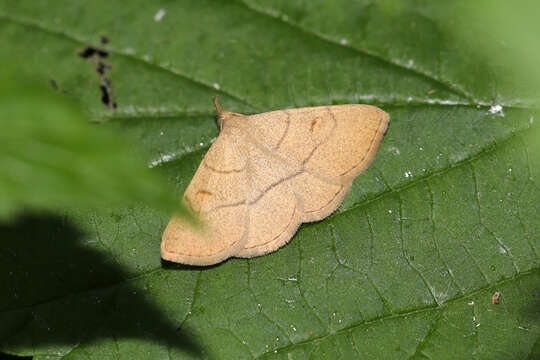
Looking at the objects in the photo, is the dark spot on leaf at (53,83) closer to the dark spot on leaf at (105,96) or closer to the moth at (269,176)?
the dark spot on leaf at (105,96)

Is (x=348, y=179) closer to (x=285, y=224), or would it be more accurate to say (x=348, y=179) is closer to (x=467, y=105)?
(x=285, y=224)

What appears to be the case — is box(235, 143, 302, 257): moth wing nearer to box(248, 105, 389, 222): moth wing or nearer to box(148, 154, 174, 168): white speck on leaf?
box(248, 105, 389, 222): moth wing

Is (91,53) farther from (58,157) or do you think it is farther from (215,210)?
(58,157)

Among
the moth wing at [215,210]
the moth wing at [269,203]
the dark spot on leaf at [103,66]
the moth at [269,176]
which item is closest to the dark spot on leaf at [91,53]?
the dark spot on leaf at [103,66]

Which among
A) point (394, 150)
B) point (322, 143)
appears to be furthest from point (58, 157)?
point (394, 150)

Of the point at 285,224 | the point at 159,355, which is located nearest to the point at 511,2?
the point at 285,224

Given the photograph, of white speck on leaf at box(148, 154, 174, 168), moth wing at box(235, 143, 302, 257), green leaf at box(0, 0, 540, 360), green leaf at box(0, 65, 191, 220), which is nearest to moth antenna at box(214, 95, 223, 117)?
green leaf at box(0, 0, 540, 360)
